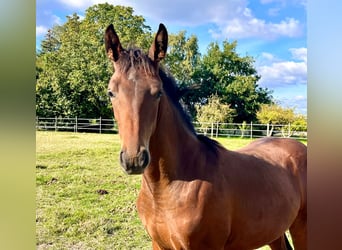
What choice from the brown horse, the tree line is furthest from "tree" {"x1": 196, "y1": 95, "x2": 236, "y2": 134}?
the brown horse

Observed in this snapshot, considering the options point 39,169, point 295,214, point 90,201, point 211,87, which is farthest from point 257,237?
point 39,169

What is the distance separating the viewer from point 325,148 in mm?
792

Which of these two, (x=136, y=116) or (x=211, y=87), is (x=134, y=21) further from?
(x=136, y=116)

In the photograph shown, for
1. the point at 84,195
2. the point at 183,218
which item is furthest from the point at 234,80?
the point at 84,195

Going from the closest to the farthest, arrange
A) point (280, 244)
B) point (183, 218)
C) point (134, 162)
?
point (134, 162) < point (183, 218) < point (280, 244)

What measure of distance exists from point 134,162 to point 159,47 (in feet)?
1.32

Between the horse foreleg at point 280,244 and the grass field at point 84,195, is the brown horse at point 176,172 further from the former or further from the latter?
the grass field at point 84,195

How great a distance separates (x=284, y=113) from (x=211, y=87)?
0.38 metres

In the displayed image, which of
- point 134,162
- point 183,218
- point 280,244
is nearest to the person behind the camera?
point 134,162

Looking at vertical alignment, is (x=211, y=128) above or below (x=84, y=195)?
above

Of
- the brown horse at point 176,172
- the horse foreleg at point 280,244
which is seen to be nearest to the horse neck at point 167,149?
the brown horse at point 176,172

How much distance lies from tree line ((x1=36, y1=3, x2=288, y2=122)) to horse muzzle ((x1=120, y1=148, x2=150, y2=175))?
69 centimetres

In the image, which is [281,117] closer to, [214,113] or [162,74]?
[214,113]

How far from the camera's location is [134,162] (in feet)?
3.11
